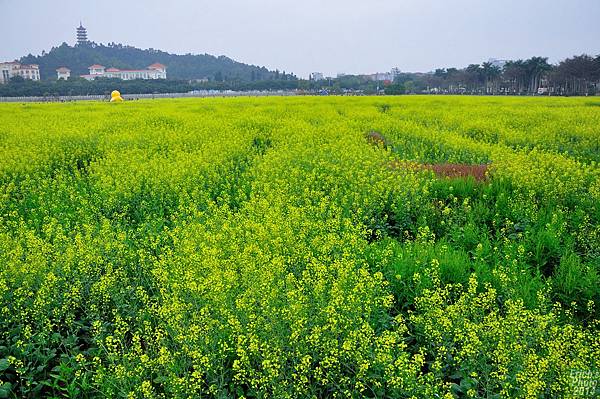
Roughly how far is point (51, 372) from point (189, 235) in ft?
6.99

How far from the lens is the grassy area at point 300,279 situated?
129 inches

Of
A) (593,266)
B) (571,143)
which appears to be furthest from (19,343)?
(571,143)

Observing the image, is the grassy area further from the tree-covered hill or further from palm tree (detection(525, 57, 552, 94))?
the tree-covered hill

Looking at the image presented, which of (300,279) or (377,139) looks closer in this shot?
(300,279)

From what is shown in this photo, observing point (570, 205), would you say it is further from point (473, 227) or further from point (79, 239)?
point (79, 239)

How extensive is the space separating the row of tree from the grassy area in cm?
5310

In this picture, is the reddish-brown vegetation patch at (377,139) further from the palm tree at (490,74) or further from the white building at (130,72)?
the white building at (130,72)

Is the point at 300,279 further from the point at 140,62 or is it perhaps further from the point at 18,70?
the point at 140,62

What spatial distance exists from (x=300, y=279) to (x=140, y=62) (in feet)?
613

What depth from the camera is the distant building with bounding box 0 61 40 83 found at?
124 metres

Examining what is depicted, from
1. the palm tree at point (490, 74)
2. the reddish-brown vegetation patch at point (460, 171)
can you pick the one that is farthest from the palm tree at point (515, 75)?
the reddish-brown vegetation patch at point (460, 171)

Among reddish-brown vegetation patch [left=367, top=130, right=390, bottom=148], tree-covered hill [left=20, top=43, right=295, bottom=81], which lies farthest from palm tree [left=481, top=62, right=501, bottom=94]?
reddish-brown vegetation patch [left=367, top=130, right=390, bottom=148]

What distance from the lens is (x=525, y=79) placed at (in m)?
69.1

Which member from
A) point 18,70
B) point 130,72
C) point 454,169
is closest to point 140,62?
point 130,72
